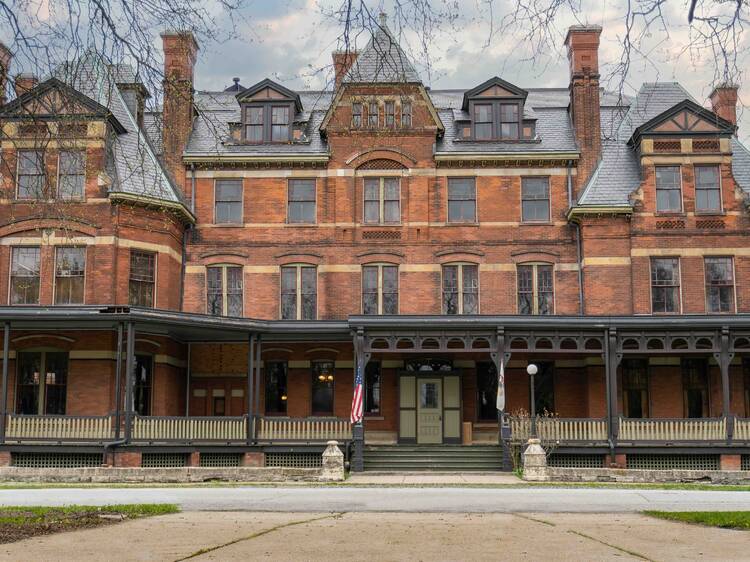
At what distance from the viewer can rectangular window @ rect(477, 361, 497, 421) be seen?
3025cm

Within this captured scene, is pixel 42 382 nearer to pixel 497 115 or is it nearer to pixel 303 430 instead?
pixel 303 430

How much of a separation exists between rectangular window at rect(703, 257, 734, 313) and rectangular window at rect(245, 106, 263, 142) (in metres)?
15.9

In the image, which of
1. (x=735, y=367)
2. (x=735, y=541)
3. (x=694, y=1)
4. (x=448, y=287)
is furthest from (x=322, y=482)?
(x=694, y=1)

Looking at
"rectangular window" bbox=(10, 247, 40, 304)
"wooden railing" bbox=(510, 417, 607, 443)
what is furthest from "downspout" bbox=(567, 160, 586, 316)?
"rectangular window" bbox=(10, 247, 40, 304)

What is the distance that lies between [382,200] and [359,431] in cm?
899

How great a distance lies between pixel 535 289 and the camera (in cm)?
3070

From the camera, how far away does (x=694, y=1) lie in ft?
26.2

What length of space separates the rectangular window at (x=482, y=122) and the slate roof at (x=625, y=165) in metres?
4.01

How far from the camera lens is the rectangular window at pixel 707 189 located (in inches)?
1192

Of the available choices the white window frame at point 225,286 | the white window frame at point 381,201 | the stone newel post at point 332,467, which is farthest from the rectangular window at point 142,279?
the stone newel post at point 332,467

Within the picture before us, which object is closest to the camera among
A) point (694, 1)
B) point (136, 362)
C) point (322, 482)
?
point (694, 1)

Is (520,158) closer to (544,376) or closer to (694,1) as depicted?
(544,376)

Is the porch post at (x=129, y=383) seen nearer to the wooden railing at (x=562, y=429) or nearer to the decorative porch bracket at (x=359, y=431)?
the decorative porch bracket at (x=359, y=431)

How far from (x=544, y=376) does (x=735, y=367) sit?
19.8 ft
